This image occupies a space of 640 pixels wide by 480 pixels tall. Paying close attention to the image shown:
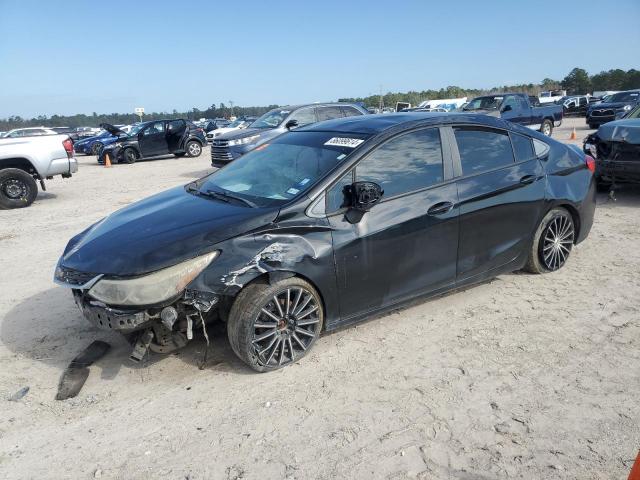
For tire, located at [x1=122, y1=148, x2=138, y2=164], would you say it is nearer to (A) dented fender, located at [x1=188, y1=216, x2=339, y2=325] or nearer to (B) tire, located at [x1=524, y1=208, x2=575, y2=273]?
(B) tire, located at [x1=524, y1=208, x2=575, y2=273]

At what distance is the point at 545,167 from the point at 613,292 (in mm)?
1335

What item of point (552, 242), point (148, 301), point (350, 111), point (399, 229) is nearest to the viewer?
point (148, 301)

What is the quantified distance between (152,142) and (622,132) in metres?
17.3

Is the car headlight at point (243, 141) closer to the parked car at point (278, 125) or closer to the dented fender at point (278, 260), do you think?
the parked car at point (278, 125)

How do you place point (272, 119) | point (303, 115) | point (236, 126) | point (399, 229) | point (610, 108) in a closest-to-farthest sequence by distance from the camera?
1. point (399, 229)
2. point (303, 115)
3. point (272, 119)
4. point (610, 108)
5. point (236, 126)

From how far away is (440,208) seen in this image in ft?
13.1

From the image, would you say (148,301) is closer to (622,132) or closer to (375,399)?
(375,399)

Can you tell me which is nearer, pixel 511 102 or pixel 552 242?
pixel 552 242

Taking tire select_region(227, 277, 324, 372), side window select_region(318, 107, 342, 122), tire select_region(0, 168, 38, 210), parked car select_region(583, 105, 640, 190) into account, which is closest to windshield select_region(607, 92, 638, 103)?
side window select_region(318, 107, 342, 122)

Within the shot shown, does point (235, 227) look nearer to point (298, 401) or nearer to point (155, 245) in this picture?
point (155, 245)

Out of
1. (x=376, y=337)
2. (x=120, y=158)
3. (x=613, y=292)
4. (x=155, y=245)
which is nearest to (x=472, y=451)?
(x=376, y=337)

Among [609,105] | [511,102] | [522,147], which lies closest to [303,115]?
[511,102]

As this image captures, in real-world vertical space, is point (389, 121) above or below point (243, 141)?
above

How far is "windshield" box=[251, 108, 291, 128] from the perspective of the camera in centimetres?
1357
